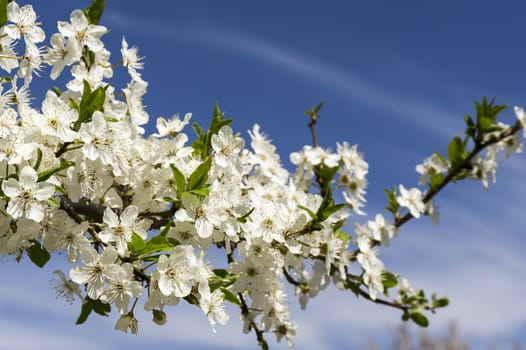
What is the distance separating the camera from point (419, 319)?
359cm

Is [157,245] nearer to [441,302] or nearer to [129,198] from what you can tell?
[129,198]

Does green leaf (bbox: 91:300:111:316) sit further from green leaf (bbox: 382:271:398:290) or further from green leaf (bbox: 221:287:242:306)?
green leaf (bbox: 382:271:398:290)

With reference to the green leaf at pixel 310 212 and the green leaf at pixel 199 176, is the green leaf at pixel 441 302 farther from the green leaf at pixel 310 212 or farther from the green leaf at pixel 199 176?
the green leaf at pixel 199 176

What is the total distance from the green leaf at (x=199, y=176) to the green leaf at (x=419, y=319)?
6.39ft

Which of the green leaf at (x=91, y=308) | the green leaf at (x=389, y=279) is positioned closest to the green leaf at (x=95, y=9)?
the green leaf at (x=91, y=308)

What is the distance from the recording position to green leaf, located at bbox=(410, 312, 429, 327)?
3.58 m

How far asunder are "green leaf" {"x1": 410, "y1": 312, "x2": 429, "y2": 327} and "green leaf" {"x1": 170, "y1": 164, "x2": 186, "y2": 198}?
198 centimetres

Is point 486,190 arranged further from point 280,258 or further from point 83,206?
point 83,206

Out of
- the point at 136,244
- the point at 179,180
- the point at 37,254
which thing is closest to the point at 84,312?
the point at 37,254

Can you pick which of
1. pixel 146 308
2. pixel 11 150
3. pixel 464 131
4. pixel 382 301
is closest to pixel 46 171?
pixel 11 150

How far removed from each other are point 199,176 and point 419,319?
6.56 feet

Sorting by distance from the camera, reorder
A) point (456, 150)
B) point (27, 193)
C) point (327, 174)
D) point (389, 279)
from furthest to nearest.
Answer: point (456, 150) → point (327, 174) → point (389, 279) → point (27, 193)

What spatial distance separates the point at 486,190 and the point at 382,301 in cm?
89

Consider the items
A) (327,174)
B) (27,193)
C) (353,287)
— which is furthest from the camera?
(327,174)
